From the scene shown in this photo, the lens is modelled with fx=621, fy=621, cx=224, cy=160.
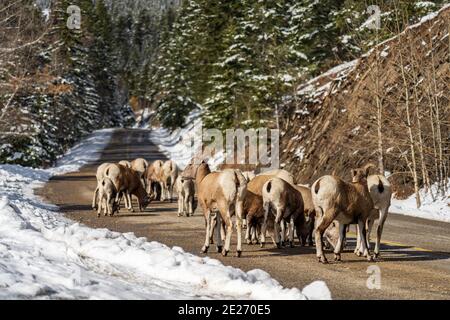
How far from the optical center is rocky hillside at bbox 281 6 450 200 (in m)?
22.5

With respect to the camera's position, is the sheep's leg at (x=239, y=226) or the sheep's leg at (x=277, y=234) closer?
the sheep's leg at (x=239, y=226)

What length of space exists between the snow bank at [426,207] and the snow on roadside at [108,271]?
11.4 m

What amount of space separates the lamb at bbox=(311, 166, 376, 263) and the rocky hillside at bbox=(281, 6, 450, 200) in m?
10.5

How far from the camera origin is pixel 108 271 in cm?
908

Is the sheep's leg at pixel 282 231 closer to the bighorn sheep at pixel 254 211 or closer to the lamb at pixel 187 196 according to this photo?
the bighorn sheep at pixel 254 211

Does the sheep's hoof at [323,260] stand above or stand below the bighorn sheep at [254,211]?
below

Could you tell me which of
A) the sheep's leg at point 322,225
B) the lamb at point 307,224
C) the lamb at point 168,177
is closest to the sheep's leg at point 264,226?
the lamb at point 307,224

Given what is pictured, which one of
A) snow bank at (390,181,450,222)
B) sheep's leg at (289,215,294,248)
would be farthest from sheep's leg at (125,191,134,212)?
snow bank at (390,181,450,222)

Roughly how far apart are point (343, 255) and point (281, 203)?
Result: 1.68m

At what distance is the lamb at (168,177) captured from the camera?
2377 cm

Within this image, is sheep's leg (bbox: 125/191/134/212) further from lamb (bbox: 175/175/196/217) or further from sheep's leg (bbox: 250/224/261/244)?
sheep's leg (bbox: 250/224/261/244)

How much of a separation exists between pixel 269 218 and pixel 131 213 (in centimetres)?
701
